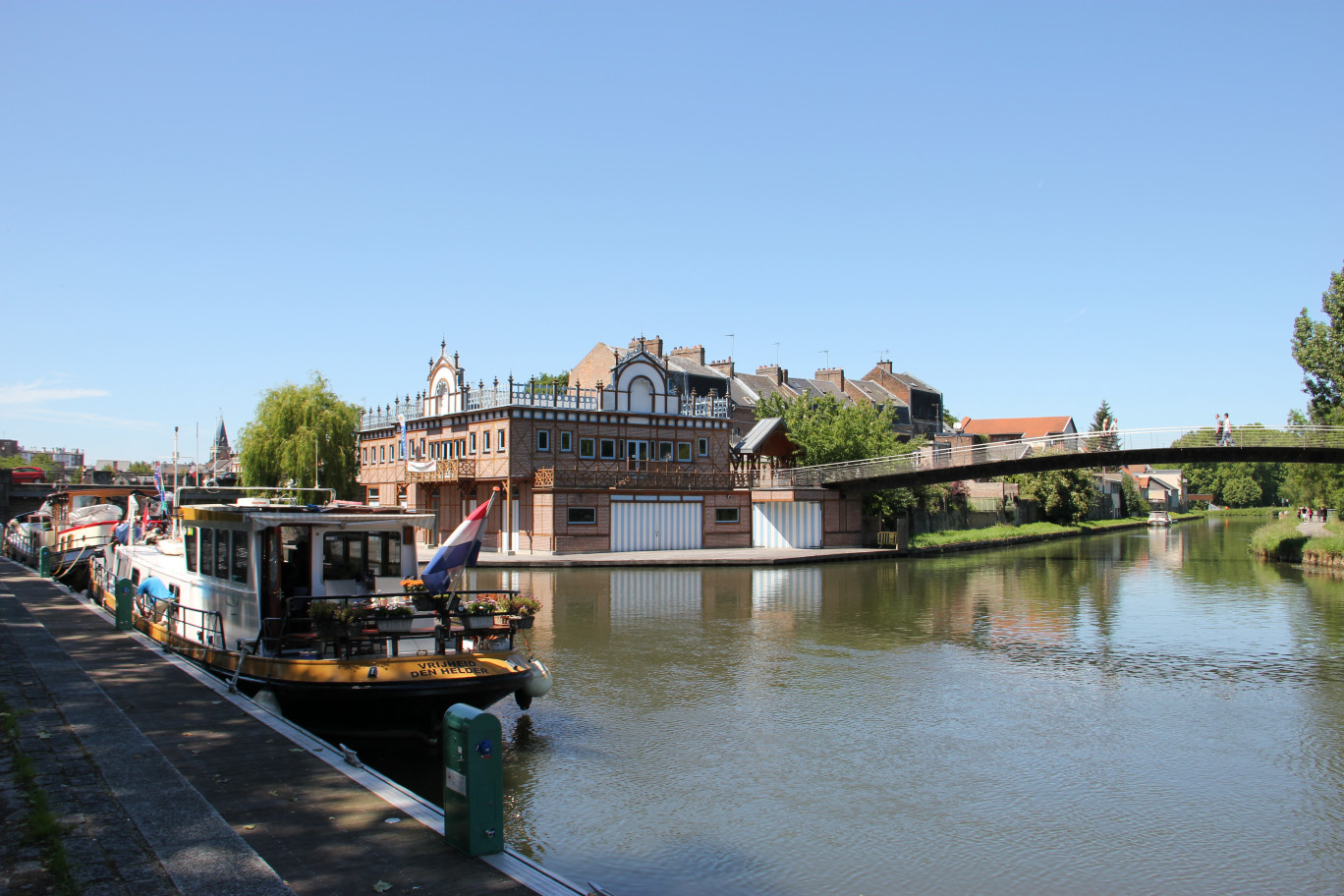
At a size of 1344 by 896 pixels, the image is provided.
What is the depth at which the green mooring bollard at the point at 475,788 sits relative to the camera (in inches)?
271

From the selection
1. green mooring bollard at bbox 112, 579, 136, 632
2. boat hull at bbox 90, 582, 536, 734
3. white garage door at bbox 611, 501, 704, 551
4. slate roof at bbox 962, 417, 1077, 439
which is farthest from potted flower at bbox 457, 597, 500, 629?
slate roof at bbox 962, 417, 1077, 439

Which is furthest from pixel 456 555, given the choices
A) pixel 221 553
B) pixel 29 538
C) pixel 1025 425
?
pixel 1025 425

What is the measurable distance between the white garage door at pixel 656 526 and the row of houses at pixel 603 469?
53 millimetres

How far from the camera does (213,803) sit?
7.96 m

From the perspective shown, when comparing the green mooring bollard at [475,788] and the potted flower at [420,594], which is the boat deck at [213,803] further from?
the potted flower at [420,594]

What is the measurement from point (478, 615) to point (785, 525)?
3432cm

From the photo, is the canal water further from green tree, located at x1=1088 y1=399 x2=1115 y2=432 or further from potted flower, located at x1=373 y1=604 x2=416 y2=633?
green tree, located at x1=1088 y1=399 x2=1115 y2=432

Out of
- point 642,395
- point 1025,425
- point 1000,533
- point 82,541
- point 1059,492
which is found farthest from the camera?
point 1025,425

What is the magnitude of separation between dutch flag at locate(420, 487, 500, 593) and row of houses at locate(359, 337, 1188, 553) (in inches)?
1048

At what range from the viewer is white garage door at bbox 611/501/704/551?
137 ft

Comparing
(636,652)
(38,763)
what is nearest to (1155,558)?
(636,652)

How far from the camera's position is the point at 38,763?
897 centimetres

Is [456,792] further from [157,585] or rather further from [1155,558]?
[1155,558]

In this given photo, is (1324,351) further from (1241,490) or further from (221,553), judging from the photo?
(1241,490)
